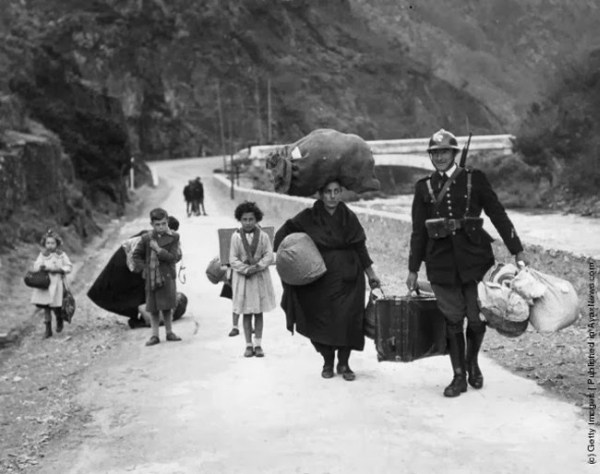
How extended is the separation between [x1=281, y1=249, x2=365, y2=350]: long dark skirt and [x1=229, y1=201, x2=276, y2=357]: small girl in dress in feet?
3.73

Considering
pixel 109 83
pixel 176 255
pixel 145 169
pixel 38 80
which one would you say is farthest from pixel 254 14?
pixel 176 255

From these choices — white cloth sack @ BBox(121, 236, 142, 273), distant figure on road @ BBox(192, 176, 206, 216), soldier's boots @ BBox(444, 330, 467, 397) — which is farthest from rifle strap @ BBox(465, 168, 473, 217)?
distant figure on road @ BBox(192, 176, 206, 216)

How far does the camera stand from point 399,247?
14055 mm

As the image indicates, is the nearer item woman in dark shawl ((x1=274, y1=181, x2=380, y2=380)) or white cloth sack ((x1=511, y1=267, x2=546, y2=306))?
white cloth sack ((x1=511, y1=267, x2=546, y2=306))

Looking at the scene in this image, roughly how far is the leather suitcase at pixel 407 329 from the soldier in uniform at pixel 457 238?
13 centimetres

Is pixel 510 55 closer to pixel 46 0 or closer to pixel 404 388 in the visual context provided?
pixel 46 0

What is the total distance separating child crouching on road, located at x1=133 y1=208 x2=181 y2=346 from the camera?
8.15 meters

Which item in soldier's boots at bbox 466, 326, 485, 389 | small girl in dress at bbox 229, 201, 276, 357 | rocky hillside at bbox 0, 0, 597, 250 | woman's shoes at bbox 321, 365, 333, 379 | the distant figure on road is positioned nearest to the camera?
soldier's boots at bbox 466, 326, 485, 389

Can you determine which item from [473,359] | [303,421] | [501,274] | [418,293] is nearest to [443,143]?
[501,274]

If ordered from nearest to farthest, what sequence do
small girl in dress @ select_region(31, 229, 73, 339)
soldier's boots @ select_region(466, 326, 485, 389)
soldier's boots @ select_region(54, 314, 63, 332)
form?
1. soldier's boots @ select_region(466, 326, 485, 389)
2. small girl in dress @ select_region(31, 229, 73, 339)
3. soldier's boots @ select_region(54, 314, 63, 332)

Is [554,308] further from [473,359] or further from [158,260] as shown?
[158,260]

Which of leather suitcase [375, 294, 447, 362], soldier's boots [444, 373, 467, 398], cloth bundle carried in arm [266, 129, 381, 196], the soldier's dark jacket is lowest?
soldier's boots [444, 373, 467, 398]

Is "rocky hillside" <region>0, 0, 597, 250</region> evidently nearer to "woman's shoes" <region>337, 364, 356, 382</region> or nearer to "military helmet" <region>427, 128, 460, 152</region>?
"woman's shoes" <region>337, 364, 356, 382</region>

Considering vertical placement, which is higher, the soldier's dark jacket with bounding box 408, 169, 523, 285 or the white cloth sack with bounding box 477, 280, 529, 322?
the soldier's dark jacket with bounding box 408, 169, 523, 285
